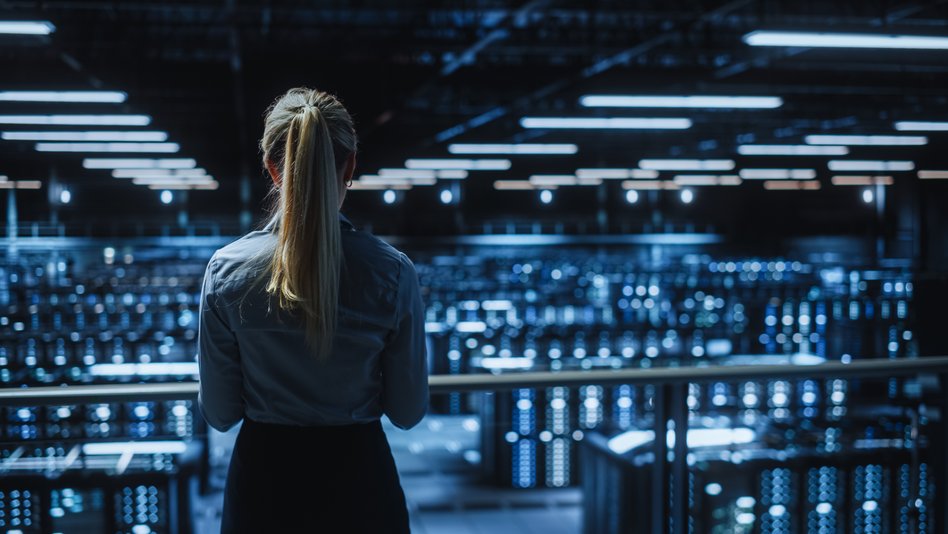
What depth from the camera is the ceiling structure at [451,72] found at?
770 cm

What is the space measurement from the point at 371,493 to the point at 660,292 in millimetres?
18777

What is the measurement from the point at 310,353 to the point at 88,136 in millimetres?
9067

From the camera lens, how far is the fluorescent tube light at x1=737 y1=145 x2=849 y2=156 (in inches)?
585

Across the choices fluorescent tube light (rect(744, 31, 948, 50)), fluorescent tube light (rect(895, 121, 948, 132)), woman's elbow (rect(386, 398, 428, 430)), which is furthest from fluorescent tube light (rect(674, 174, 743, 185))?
woman's elbow (rect(386, 398, 428, 430))

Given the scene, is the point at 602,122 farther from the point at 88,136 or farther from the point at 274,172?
the point at 274,172

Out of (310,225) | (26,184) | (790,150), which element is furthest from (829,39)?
(790,150)

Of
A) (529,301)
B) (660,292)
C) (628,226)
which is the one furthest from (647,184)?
(529,301)

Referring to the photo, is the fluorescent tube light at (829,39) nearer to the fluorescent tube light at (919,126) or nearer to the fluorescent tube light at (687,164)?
the fluorescent tube light at (919,126)

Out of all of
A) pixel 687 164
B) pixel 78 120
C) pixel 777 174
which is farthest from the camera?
pixel 777 174

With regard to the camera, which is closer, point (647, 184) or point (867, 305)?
point (867, 305)

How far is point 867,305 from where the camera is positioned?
12.4m

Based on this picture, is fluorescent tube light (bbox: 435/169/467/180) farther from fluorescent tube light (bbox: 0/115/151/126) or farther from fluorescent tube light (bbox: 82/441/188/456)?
fluorescent tube light (bbox: 82/441/188/456)

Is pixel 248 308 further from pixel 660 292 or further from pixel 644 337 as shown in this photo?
pixel 660 292

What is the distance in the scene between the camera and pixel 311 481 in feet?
3.52
